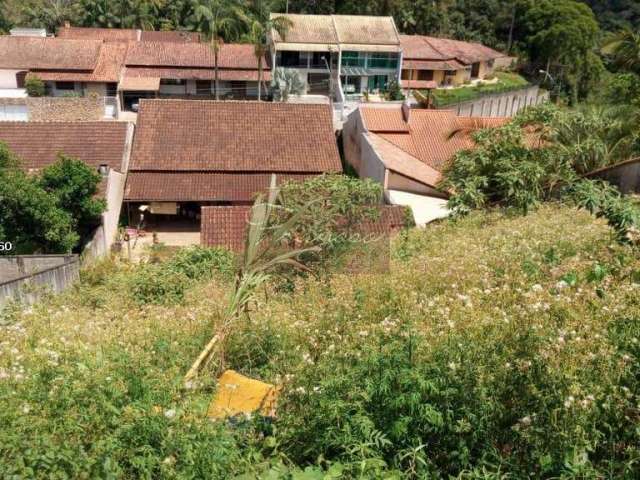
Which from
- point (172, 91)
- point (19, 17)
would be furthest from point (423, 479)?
point (19, 17)

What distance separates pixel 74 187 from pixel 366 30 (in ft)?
93.5

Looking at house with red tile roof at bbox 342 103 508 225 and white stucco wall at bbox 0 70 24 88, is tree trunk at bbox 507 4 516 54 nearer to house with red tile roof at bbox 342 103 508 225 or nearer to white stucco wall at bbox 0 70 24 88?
house with red tile roof at bbox 342 103 508 225

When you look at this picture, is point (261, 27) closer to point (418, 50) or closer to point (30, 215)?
point (418, 50)

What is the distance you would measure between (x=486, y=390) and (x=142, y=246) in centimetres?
1648

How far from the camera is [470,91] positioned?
45.2 m

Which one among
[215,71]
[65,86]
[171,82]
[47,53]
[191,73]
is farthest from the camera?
[171,82]

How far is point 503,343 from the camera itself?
16.9 ft

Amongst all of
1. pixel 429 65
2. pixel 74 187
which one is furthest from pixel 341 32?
pixel 74 187

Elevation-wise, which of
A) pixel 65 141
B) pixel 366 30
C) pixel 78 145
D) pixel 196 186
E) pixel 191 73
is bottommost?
pixel 196 186

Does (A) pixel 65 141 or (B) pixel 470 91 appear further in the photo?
(B) pixel 470 91

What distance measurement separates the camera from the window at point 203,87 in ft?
124

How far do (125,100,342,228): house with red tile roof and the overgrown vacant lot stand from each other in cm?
1450

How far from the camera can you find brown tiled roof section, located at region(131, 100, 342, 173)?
72.4ft

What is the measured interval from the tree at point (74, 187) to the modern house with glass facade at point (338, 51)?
23.5 m
